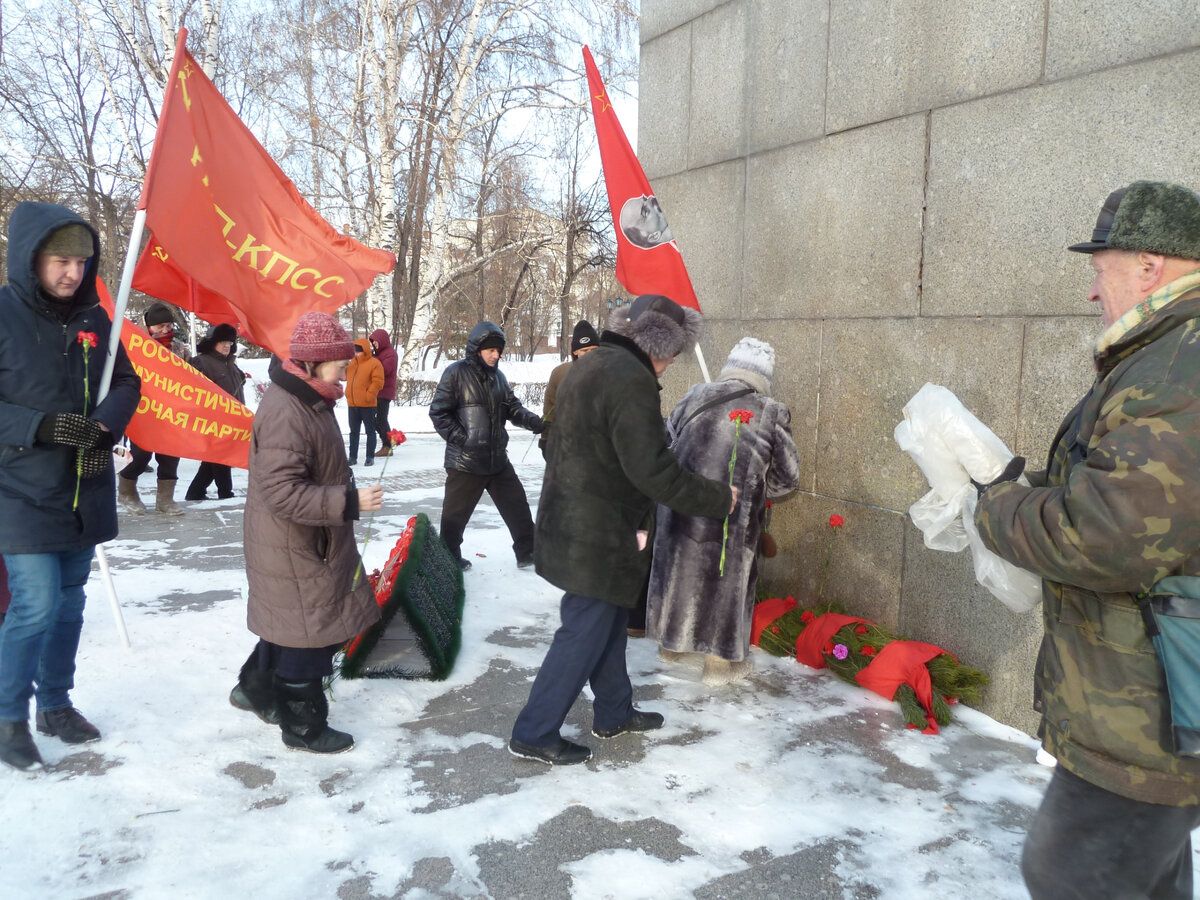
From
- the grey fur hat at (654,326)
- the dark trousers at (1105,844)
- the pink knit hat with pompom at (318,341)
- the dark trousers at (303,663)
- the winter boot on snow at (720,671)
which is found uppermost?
the grey fur hat at (654,326)

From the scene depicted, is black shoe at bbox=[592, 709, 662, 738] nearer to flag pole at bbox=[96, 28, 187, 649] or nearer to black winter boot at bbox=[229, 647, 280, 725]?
black winter boot at bbox=[229, 647, 280, 725]

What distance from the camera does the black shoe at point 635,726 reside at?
3.69 m

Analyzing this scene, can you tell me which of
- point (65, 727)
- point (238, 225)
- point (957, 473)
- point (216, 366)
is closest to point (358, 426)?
point (216, 366)

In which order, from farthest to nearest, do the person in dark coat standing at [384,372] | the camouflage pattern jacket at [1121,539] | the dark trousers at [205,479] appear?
the person in dark coat standing at [384,372] → the dark trousers at [205,479] → the camouflage pattern jacket at [1121,539]

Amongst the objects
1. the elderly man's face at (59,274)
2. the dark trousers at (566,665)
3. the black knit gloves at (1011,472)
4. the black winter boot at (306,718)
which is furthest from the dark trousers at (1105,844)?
the elderly man's face at (59,274)

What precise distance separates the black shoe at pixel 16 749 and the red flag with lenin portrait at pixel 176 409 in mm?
1436

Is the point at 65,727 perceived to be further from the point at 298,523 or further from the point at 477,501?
the point at 477,501

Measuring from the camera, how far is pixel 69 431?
10.5ft

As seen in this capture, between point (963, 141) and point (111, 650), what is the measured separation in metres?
4.96

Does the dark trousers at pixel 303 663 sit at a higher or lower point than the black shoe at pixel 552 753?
higher

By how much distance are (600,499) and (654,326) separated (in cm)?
71

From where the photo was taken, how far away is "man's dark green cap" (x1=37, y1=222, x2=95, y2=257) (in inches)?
126

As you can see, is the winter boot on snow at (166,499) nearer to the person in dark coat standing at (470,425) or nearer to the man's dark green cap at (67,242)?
the person in dark coat standing at (470,425)

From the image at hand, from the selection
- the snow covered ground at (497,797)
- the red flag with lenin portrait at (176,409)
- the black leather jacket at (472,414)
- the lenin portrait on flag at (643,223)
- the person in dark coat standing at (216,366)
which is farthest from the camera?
the person in dark coat standing at (216,366)
